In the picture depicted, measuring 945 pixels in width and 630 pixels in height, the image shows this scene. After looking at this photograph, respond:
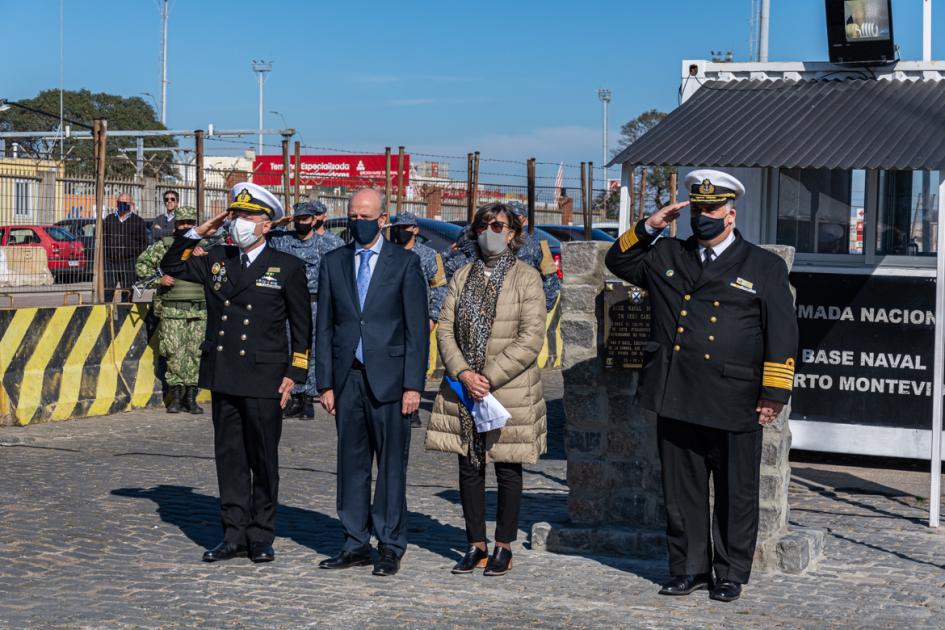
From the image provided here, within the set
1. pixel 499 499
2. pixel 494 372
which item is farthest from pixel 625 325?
pixel 499 499

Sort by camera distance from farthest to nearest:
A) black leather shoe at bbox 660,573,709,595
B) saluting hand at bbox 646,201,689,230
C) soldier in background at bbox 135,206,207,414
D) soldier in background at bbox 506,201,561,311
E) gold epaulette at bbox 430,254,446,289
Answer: soldier in background at bbox 135,206,207,414, gold epaulette at bbox 430,254,446,289, soldier in background at bbox 506,201,561,311, black leather shoe at bbox 660,573,709,595, saluting hand at bbox 646,201,689,230

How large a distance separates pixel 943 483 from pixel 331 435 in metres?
5.12

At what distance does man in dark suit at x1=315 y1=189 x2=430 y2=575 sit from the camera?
7.37 meters

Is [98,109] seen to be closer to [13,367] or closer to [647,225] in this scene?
[13,367]

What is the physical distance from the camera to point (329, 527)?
28.0ft

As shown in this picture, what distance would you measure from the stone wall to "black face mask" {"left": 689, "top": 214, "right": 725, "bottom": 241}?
3.52ft

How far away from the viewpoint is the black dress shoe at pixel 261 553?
24.6 ft

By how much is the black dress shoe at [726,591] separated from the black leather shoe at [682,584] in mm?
115

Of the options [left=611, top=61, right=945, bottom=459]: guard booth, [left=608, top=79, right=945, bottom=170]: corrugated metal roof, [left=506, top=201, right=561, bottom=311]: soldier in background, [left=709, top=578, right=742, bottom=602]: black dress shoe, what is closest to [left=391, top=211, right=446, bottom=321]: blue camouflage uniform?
[left=506, top=201, right=561, bottom=311]: soldier in background

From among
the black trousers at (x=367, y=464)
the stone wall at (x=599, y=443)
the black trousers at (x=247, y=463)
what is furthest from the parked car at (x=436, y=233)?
the black trousers at (x=367, y=464)

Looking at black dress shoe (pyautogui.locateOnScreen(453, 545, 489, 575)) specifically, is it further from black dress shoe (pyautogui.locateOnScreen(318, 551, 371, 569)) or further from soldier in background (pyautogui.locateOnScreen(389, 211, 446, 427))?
soldier in background (pyautogui.locateOnScreen(389, 211, 446, 427))

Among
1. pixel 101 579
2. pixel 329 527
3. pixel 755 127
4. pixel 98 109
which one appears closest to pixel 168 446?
pixel 329 527

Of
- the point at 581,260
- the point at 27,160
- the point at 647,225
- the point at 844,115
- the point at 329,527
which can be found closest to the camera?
the point at 647,225

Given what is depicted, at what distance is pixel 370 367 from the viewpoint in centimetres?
733
